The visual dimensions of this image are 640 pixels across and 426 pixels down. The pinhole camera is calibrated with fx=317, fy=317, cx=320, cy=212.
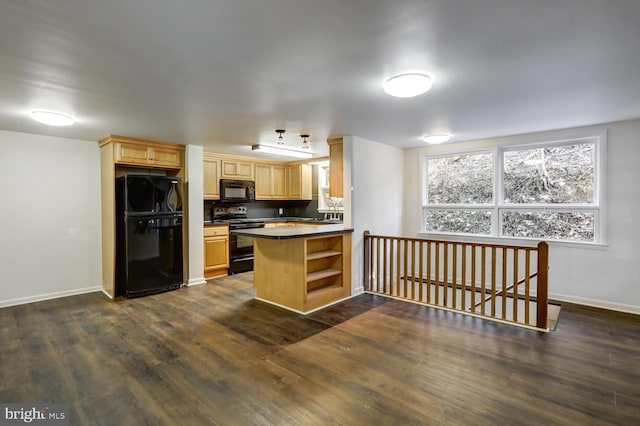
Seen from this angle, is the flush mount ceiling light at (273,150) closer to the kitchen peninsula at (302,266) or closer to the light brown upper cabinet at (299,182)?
the kitchen peninsula at (302,266)

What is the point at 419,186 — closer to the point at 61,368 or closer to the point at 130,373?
the point at 130,373

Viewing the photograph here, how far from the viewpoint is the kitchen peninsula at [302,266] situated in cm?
381

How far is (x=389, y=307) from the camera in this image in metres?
4.01

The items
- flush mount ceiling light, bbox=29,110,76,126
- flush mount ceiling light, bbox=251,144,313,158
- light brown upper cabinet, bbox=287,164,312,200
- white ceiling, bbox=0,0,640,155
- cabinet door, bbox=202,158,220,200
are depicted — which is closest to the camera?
white ceiling, bbox=0,0,640,155

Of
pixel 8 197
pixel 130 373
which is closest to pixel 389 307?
pixel 130 373

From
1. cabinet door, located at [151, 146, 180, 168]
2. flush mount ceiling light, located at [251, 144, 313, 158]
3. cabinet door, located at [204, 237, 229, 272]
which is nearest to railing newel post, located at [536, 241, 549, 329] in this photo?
flush mount ceiling light, located at [251, 144, 313, 158]

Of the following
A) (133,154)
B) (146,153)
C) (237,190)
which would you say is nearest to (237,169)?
(237,190)

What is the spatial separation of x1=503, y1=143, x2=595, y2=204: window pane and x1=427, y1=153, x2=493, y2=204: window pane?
0.27 m

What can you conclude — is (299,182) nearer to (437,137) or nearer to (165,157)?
(165,157)

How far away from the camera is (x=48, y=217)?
172 inches

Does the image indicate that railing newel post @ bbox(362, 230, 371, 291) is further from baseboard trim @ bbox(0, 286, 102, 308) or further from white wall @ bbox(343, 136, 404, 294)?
baseboard trim @ bbox(0, 286, 102, 308)

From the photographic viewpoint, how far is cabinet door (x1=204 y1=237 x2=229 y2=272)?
5.49 m

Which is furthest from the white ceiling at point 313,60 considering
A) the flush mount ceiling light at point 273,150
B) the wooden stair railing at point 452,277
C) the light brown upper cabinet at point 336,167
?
the wooden stair railing at point 452,277

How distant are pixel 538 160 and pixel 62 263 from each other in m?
6.88
